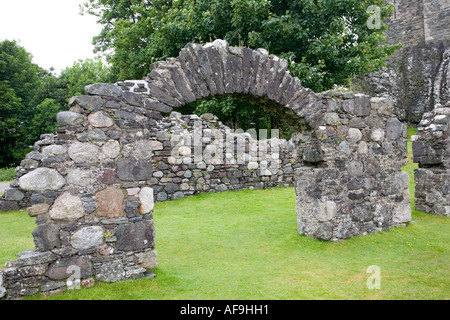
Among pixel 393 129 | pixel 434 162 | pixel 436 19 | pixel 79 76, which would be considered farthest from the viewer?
pixel 79 76

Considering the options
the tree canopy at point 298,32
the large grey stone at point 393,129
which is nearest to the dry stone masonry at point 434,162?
the large grey stone at point 393,129

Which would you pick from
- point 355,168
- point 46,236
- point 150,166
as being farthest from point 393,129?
point 46,236

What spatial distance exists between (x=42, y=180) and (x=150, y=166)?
1316 mm

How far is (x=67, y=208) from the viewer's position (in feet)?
13.3

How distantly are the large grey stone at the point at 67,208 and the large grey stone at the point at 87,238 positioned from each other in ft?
0.64

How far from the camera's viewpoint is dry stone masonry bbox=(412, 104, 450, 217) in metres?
7.93

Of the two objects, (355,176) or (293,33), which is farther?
(293,33)

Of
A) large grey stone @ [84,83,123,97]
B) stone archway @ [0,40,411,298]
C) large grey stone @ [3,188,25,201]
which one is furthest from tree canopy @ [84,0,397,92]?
large grey stone @ [84,83,123,97]

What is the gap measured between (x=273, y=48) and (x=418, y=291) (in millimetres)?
10863

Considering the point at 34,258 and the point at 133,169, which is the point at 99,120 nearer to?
the point at 133,169

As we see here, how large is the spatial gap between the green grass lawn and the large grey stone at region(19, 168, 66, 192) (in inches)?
49.2

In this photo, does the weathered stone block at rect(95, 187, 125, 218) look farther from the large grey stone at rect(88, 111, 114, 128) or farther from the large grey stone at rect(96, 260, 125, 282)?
the large grey stone at rect(88, 111, 114, 128)

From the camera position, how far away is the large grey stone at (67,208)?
399 cm
